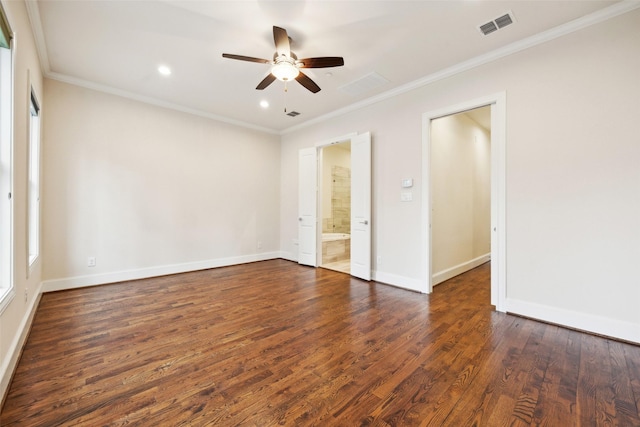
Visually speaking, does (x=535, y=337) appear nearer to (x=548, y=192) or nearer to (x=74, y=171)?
(x=548, y=192)

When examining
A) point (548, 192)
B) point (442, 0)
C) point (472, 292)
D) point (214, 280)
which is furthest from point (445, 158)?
point (214, 280)

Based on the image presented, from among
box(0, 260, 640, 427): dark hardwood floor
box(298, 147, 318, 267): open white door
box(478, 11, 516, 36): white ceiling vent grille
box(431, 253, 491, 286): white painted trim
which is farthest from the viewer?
box(298, 147, 318, 267): open white door

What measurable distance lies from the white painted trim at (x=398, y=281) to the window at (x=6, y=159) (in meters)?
3.82

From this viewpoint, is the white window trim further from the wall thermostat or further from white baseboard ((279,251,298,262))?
white baseboard ((279,251,298,262))

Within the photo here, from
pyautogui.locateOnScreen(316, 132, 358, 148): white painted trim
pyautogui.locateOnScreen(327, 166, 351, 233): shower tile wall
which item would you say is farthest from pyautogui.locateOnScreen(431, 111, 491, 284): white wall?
pyautogui.locateOnScreen(327, 166, 351, 233): shower tile wall

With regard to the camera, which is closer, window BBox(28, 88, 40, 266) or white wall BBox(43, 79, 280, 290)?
window BBox(28, 88, 40, 266)

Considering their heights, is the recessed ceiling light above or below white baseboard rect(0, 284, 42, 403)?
above

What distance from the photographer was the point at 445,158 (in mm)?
4223

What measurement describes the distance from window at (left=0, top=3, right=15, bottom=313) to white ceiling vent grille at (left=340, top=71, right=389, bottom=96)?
3.25 meters

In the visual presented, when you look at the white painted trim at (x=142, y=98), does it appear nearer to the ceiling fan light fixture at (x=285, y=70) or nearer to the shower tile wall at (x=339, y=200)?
the shower tile wall at (x=339, y=200)

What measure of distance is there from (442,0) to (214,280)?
4356 mm

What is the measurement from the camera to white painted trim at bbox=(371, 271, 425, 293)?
364 cm

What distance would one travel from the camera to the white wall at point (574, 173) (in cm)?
229

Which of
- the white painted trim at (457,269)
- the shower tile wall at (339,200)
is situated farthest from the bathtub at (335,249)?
the white painted trim at (457,269)
